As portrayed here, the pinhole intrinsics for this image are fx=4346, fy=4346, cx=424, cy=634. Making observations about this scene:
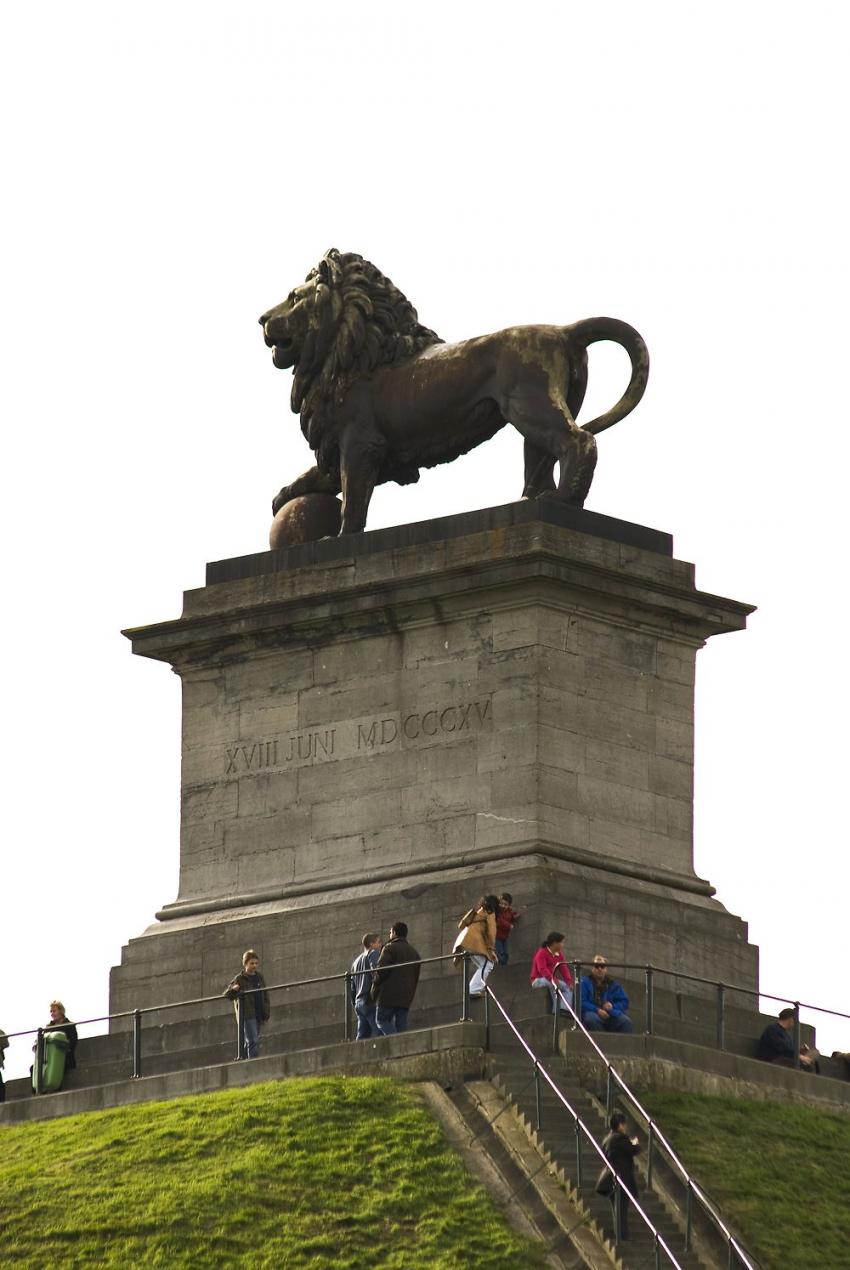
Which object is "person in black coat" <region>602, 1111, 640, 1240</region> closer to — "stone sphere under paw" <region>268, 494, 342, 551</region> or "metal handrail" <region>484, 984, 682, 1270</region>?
"metal handrail" <region>484, 984, 682, 1270</region>

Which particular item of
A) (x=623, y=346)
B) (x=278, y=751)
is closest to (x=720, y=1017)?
(x=278, y=751)

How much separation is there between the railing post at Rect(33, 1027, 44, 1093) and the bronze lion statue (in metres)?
7.66

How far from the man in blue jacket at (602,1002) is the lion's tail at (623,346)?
26.0ft

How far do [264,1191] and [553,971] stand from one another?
15.2ft

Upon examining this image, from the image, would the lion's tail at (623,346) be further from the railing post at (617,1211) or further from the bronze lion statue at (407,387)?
the railing post at (617,1211)

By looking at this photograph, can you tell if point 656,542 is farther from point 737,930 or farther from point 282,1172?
point 282,1172

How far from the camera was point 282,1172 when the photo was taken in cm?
4266

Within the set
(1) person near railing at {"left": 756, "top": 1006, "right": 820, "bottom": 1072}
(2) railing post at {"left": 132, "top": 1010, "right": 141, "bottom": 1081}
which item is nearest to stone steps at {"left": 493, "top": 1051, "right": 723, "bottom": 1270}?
(1) person near railing at {"left": 756, "top": 1006, "right": 820, "bottom": 1072}

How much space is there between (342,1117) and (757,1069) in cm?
506

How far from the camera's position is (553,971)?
149ft

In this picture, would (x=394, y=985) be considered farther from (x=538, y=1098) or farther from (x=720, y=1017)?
(x=720, y=1017)

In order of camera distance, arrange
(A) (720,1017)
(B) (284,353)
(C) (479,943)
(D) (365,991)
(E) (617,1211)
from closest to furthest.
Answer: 1. (E) (617,1211)
2. (C) (479,943)
3. (D) (365,991)
4. (A) (720,1017)
5. (B) (284,353)

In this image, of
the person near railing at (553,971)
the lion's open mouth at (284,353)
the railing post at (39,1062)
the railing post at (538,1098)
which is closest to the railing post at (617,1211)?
the railing post at (538,1098)

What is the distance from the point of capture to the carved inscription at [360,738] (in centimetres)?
4981
